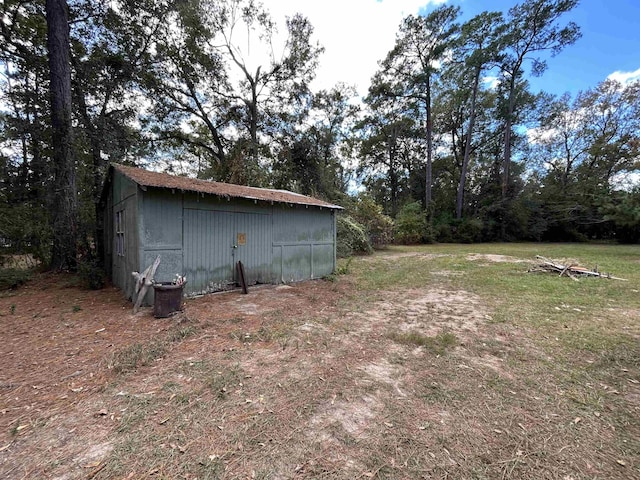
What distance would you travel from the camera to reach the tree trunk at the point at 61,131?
7824 millimetres

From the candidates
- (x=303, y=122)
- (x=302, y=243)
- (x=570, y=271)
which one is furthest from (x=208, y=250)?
(x=303, y=122)

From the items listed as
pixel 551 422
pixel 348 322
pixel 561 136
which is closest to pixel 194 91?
pixel 348 322

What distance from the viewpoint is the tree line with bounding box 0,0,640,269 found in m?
8.32

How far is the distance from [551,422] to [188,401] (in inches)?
120

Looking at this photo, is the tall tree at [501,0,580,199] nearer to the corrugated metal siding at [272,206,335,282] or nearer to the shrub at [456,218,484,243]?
the shrub at [456,218,484,243]

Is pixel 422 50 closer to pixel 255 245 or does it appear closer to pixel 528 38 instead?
pixel 528 38

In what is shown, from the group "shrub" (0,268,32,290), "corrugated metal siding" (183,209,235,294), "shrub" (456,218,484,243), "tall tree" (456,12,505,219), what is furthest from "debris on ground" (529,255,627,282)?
"tall tree" (456,12,505,219)

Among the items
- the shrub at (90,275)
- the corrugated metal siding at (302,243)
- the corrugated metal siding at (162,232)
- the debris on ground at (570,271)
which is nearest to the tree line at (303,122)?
the shrub at (90,275)

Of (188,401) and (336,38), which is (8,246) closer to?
(188,401)

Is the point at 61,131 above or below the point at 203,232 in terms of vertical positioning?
above

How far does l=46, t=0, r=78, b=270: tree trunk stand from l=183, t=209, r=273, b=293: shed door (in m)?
4.90

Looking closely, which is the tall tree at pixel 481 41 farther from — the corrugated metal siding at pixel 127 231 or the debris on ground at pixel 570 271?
the corrugated metal siding at pixel 127 231

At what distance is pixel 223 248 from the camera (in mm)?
6398

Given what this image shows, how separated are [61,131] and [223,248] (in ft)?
20.8
